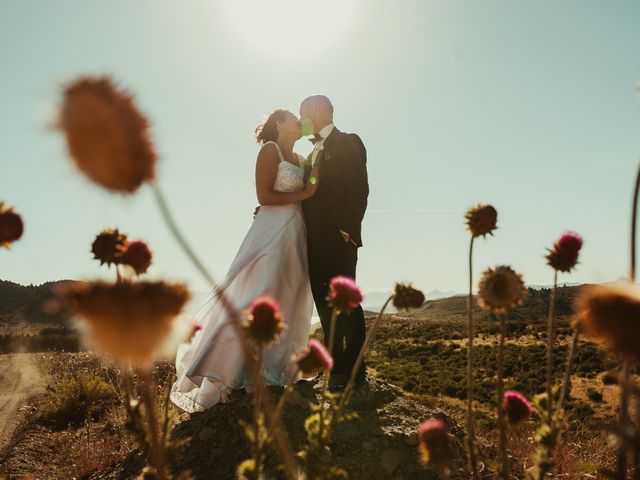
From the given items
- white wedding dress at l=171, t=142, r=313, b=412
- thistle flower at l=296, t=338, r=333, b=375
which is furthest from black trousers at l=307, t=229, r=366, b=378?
thistle flower at l=296, t=338, r=333, b=375

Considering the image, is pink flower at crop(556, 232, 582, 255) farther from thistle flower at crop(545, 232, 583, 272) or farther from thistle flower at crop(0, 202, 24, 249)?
thistle flower at crop(0, 202, 24, 249)

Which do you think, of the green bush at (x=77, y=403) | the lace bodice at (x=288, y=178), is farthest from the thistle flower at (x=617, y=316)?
the green bush at (x=77, y=403)

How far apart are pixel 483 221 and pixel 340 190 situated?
9.40 ft

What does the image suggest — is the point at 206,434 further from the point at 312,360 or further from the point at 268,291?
the point at 312,360

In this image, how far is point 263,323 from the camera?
5.31 ft

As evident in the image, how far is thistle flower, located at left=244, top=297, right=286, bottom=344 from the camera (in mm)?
1604

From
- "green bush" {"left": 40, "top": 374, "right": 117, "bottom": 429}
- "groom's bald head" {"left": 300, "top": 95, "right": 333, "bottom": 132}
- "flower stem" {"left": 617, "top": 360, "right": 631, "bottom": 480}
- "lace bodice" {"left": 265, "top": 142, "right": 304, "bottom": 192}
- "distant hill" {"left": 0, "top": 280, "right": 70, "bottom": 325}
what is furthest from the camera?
"distant hill" {"left": 0, "top": 280, "right": 70, "bottom": 325}

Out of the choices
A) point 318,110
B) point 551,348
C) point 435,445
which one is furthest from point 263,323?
point 318,110

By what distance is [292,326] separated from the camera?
5371 mm

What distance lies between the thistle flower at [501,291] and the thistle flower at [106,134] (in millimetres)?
1286

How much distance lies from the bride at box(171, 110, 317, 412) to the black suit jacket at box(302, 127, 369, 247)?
16cm

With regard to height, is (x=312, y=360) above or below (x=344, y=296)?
below

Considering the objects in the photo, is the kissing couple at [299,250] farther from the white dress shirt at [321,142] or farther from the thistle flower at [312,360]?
the thistle flower at [312,360]

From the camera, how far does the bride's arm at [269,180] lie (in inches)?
204
